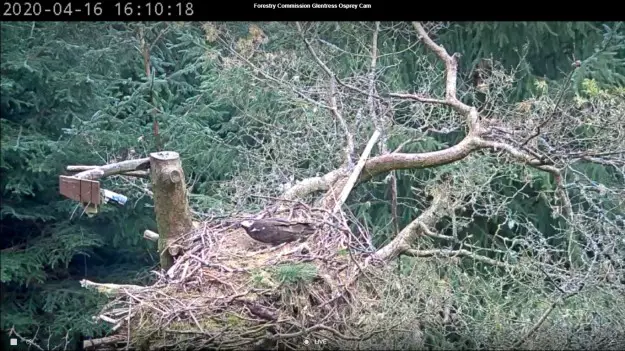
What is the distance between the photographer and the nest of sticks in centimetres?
164

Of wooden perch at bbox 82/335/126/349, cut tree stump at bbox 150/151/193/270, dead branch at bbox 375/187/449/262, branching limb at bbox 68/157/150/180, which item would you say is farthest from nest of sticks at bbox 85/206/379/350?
dead branch at bbox 375/187/449/262

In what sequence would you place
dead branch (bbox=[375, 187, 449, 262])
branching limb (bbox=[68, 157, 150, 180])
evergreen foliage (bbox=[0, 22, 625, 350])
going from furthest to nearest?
evergreen foliage (bbox=[0, 22, 625, 350]) → dead branch (bbox=[375, 187, 449, 262]) → branching limb (bbox=[68, 157, 150, 180])

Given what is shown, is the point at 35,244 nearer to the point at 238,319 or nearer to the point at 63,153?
the point at 63,153

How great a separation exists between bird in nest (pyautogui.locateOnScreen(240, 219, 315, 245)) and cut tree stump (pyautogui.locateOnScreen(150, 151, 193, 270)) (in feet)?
0.78

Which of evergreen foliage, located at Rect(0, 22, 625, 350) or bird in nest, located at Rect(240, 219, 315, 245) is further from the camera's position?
evergreen foliage, located at Rect(0, 22, 625, 350)

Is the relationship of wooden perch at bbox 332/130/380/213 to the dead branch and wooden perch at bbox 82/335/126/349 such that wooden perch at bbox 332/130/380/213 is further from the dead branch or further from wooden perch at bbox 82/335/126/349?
wooden perch at bbox 82/335/126/349

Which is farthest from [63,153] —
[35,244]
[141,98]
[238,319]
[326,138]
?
[238,319]

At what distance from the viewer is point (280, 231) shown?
198cm

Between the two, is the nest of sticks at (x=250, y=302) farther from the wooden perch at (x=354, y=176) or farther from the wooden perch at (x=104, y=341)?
the wooden perch at (x=354, y=176)

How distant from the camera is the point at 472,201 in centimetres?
266

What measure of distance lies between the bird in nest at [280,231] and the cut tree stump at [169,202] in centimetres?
24

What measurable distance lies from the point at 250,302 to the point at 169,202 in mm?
509

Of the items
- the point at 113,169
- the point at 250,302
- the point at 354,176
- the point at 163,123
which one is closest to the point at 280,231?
the point at 250,302

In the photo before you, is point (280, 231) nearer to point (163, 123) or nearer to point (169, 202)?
point (169, 202)
